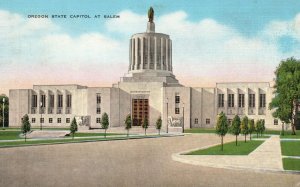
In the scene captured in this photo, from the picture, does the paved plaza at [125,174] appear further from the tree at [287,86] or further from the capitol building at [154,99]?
the capitol building at [154,99]

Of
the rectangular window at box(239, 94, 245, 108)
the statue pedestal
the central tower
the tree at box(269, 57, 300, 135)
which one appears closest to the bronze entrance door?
the central tower

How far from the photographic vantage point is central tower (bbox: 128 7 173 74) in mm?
84688

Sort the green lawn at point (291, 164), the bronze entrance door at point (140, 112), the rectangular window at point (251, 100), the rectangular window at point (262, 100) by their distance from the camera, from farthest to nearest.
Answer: the bronze entrance door at point (140, 112)
the rectangular window at point (251, 100)
the rectangular window at point (262, 100)
the green lawn at point (291, 164)

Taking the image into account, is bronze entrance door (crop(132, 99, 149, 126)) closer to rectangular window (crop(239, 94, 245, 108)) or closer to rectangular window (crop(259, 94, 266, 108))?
rectangular window (crop(239, 94, 245, 108))

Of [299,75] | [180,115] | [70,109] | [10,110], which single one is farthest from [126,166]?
[10,110]

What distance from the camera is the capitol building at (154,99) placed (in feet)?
266

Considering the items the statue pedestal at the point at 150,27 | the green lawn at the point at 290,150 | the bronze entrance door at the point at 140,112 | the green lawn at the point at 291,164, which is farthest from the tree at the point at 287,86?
the green lawn at the point at 291,164

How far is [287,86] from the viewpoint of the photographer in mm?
59906

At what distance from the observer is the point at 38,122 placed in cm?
8788

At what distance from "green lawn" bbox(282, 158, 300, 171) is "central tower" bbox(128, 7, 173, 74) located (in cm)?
6378

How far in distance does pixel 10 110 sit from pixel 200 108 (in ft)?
128

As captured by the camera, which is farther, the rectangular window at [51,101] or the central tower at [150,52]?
the rectangular window at [51,101]

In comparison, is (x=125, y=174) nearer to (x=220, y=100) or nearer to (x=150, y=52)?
(x=220, y=100)

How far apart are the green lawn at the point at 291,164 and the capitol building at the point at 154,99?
5572 cm
